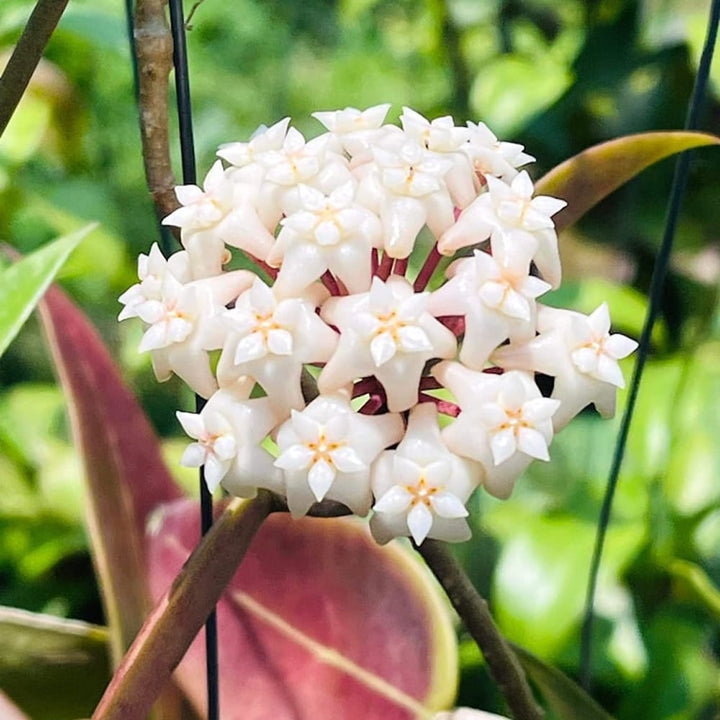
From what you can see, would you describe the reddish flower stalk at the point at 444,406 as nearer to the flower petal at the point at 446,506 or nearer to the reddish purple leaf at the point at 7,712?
the flower petal at the point at 446,506

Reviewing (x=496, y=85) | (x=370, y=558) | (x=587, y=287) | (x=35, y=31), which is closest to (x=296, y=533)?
(x=370, y=558)

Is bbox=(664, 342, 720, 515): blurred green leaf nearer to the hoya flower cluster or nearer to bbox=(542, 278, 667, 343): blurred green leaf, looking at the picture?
bbox=(542, 278, 667, 343): blurred green leaf

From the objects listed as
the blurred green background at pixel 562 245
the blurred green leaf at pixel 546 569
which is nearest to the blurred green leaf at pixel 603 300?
the blurred green background at pixel 562 245

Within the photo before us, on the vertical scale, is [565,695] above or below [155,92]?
below

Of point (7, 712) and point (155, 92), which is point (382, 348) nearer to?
point (155, 92)

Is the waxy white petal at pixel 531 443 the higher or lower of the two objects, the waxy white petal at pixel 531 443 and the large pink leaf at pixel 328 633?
the higher

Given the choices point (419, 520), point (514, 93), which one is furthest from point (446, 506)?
point (514, 93)
